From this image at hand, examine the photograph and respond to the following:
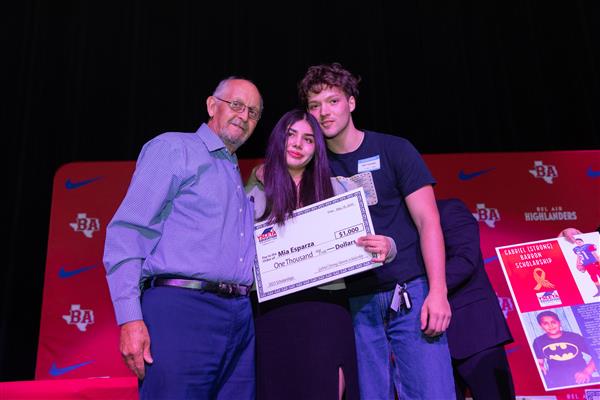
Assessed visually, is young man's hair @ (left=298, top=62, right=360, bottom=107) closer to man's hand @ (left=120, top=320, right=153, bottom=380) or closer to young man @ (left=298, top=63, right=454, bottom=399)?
young man @ (left=298, top=63, right=454, bottom=399)

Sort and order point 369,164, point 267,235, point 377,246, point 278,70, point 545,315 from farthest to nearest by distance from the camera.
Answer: point 278,70 < point 545,315 < point 369,164 < point 267,235 < point 377,246

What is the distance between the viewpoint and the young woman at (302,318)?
4.54 feet

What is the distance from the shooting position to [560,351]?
2.26 metres

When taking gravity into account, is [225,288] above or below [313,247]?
below

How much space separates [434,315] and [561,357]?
934 mm

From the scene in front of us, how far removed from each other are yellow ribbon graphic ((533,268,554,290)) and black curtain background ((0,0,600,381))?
223 centimetres

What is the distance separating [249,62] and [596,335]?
3.60 meters

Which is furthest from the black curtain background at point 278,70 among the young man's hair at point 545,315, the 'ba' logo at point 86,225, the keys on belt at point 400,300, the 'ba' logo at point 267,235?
the keys on belt at point 400,300

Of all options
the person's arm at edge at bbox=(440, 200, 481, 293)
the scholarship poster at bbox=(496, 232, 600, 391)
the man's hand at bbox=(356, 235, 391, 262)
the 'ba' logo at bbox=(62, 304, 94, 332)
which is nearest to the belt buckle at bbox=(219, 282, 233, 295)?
the man's hand at bbox=(356, 235, 391, 262)

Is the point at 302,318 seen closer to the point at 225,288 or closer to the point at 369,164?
the point at 225,288

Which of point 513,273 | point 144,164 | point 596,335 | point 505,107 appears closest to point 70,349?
point 144,164

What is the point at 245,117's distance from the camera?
2053 mm

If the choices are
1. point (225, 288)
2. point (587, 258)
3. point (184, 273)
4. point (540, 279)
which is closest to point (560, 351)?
point (540, 279)

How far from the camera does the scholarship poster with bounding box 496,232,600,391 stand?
2236 mm
